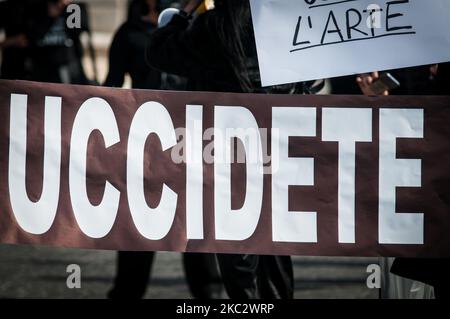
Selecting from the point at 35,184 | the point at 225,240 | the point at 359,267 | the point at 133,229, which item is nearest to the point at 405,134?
the point at 225,240

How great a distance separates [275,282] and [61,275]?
2134 mm

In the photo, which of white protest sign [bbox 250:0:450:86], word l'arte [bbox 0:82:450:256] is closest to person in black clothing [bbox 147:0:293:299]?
white protest sign [bbox 250:0:450:86]

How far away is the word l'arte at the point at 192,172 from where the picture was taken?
369 centimetres

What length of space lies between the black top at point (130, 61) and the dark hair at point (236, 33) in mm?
1243

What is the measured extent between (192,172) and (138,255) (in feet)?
5.70

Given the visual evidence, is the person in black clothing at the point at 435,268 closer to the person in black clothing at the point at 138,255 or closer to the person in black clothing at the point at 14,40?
the person in black clothing at the point at 138,255

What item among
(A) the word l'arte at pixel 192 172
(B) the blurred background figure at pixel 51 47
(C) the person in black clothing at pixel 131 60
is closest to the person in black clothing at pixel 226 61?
(A) the word l'arte at pixel 192 172

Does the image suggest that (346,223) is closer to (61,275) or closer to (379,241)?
(379,241)

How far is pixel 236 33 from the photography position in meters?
4.15

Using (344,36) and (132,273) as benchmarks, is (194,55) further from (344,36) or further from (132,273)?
(132,273)

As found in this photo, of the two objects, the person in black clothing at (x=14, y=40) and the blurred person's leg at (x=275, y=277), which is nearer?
the blurred person's leg at (x=275, y=277)

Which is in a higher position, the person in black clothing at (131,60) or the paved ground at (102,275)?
the person in black clothing at (131,60)

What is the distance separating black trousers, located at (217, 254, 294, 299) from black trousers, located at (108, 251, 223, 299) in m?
0.99

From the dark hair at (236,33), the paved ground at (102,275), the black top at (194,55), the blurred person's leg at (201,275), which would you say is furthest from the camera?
the paved ground at (102,275)
